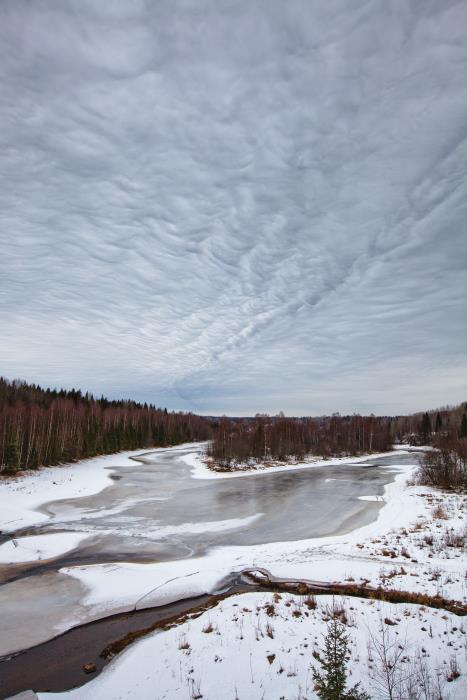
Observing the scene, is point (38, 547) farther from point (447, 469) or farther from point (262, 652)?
point (447, 469)

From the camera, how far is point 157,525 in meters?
22.0

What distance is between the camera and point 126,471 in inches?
2050

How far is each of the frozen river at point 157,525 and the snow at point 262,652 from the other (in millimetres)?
3380

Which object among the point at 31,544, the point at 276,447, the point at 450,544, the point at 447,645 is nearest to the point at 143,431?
the point at 276,447

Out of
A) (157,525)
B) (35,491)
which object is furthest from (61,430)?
(157,525)

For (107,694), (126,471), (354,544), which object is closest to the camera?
(107,694)

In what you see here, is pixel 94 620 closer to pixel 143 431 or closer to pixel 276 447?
pixel 276 447

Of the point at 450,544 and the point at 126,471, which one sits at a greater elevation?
the point at 450,544

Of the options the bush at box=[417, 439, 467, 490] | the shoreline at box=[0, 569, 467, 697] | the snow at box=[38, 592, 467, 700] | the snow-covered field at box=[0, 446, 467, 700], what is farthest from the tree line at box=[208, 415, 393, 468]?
the snow at box=[38, 592, 467, 700]

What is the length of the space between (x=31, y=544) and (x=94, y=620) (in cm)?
920

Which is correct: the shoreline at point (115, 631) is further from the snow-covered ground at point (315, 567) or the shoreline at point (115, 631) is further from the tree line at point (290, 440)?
the tree line at point (290, 440)

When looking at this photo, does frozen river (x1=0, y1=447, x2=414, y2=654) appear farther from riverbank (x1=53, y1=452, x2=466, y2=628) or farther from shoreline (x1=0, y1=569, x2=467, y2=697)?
shoreline (x1=0, y1=569, x2=467, y2=697)

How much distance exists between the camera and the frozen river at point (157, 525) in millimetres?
11367

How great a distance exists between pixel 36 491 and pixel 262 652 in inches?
1263
